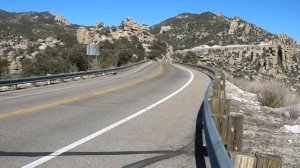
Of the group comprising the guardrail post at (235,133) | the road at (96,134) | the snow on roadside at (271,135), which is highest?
the guardrail post at (235,133)

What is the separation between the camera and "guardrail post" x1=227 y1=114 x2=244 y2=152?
20.6ft

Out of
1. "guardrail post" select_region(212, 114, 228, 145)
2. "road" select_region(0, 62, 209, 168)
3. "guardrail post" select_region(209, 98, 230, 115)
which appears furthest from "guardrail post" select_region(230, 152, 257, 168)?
"guardrail post" select_region(209, 98, 230, 115)

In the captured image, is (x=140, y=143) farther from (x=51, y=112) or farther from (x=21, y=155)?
(x=51, y=112)

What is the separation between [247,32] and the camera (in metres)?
188

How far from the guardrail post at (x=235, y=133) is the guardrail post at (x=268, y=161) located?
7.48 feet

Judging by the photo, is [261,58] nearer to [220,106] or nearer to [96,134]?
[96,134]

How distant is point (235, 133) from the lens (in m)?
6.31

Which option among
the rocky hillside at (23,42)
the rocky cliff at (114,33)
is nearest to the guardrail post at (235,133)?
the rocky hillside at (23,42)

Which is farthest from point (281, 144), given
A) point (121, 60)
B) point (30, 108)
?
point (121, 60)

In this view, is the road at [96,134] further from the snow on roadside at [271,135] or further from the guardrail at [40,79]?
the guardrail at [40,79]

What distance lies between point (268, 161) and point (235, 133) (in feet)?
7.82

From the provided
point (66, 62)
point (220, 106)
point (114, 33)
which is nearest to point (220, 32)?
point (114, 33)

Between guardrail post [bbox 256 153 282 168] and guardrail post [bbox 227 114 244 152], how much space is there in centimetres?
228

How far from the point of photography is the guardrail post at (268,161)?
3883 mm
